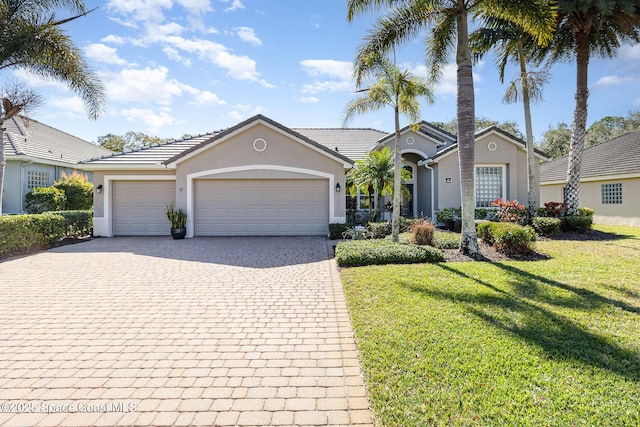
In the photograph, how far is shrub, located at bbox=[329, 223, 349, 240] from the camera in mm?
13344

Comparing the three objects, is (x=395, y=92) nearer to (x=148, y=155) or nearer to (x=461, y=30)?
(x=461, y=30)

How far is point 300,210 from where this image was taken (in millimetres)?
14484

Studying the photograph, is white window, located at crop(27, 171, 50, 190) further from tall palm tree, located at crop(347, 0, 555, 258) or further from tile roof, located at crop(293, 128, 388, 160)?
tall palm tree, located at crop(347, 0, 555, 258)

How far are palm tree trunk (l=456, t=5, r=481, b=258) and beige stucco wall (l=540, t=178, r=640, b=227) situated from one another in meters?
14.5

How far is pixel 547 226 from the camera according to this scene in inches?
492

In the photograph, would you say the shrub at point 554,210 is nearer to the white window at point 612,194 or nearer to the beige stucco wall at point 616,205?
the beige stucco wall at point 616,205

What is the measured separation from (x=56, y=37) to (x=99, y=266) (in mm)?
8980

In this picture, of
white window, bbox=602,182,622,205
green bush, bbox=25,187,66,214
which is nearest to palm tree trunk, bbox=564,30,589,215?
white window, bbox=602,182,622,205

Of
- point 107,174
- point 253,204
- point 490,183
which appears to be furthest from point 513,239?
point 107,174

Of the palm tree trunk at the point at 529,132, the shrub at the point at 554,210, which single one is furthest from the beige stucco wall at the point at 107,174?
the shrub at the point at 554,210

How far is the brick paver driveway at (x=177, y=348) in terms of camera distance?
2990mm

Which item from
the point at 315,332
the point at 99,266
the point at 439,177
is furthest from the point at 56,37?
the point at 439,177

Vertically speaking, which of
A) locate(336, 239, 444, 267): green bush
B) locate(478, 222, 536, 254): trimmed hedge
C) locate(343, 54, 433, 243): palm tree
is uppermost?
locate(343, 54, 433, 243): palm tree

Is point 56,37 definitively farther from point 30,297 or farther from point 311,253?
point 311,253
